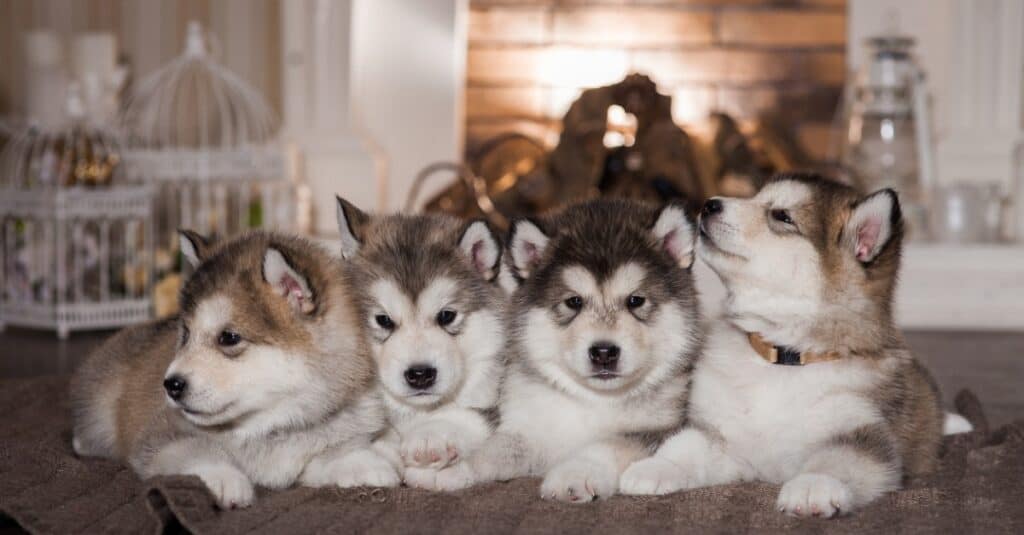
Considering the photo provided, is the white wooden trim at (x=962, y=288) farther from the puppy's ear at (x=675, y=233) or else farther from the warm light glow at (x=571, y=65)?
the puppy's ear at (x=675, y=233)

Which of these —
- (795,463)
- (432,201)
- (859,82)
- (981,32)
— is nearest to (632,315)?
(795,463)

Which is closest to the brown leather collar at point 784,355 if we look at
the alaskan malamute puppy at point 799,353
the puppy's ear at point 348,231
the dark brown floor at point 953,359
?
the alaskan malamute puppy at point 799,353

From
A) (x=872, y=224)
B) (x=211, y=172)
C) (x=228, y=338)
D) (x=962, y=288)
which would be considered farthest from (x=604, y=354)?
(x=962, y=288)

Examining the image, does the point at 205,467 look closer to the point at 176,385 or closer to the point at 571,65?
the point at 176,385

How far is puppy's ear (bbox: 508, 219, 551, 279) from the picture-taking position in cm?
234

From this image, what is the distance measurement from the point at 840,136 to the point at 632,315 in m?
3.54

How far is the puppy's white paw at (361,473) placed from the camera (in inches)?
86.4

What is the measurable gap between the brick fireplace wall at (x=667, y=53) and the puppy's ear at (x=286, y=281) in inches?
134

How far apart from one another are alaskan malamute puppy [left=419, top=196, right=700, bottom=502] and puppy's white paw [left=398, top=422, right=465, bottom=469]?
0.08 feet

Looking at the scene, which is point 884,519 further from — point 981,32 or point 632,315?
point 981,32


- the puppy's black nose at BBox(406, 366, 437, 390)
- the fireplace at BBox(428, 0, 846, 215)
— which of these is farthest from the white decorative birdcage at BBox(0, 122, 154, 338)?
the puppy's black nose at BBox(406, 366, 437, 390)

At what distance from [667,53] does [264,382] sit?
3819mm

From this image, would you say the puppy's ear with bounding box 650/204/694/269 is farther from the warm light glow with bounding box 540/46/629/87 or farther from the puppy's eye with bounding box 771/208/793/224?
the warm light glow with bounding box 540/46/629/87

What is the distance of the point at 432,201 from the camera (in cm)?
489
